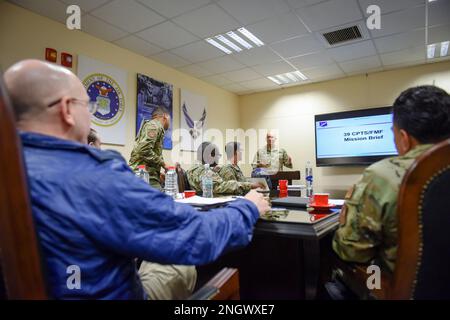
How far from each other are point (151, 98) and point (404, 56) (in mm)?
3921

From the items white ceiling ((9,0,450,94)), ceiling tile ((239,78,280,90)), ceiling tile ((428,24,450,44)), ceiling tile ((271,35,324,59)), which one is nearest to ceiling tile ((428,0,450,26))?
white ceiling ((9,0,450,94))

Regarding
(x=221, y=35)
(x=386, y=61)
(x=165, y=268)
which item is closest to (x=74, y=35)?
(x=221, y=35)

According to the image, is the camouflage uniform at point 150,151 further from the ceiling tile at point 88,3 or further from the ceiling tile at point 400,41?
the ceiling tile at point 400,41

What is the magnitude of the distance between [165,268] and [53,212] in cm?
52

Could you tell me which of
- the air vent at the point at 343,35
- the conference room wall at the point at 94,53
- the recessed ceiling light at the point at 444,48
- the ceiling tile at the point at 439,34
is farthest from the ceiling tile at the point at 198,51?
the recessed ceiling light at the point at 444,48

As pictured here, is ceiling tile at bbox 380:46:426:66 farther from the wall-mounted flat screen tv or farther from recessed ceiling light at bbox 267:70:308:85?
recessed ceiling light at bbox 267:70:308:85

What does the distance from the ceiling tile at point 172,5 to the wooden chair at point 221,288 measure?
2.81 metres

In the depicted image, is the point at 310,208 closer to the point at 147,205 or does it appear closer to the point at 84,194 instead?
the point at 147,205

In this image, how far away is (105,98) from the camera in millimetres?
3500

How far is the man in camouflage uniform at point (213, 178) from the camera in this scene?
6.76ft

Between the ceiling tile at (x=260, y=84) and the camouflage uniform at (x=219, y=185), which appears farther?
the ceiling tile at (x=260, y=84)

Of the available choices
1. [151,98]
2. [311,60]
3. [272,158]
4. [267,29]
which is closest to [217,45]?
[267,29]

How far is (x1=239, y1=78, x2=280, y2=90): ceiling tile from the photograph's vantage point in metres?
5.36

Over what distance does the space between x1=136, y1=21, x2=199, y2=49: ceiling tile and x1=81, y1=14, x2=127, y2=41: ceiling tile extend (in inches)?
10.2
